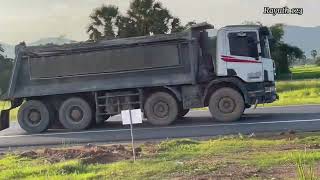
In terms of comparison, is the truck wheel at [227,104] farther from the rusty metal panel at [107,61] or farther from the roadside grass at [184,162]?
the roadside grass at [184,162]

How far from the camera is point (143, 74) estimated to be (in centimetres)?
1819

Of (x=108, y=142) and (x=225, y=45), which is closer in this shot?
(x=108, y=142)

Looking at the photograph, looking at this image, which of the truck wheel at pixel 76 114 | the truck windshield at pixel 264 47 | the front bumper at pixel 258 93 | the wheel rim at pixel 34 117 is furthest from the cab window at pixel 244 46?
the wheel rim at pixel 34 117

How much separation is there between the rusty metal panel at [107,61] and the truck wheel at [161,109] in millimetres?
920

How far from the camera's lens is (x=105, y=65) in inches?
724

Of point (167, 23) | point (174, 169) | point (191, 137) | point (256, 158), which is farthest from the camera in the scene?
point (167, 23)

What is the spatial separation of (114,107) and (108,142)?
3.10 meters

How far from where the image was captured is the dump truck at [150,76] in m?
17.7

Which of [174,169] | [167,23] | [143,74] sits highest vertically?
[167,23]

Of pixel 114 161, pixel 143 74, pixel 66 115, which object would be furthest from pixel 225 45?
pixel 114 161

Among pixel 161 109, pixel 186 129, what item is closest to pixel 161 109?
pixel 161 109

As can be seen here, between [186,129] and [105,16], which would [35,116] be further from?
[105,16]

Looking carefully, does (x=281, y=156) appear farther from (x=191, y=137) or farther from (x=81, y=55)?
(x=81, y=55)

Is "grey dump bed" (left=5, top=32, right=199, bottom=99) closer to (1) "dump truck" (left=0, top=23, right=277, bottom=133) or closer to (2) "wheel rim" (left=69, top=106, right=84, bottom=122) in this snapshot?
(1) "dump truck" (left=0, top=23, right=277, bottom=133)
